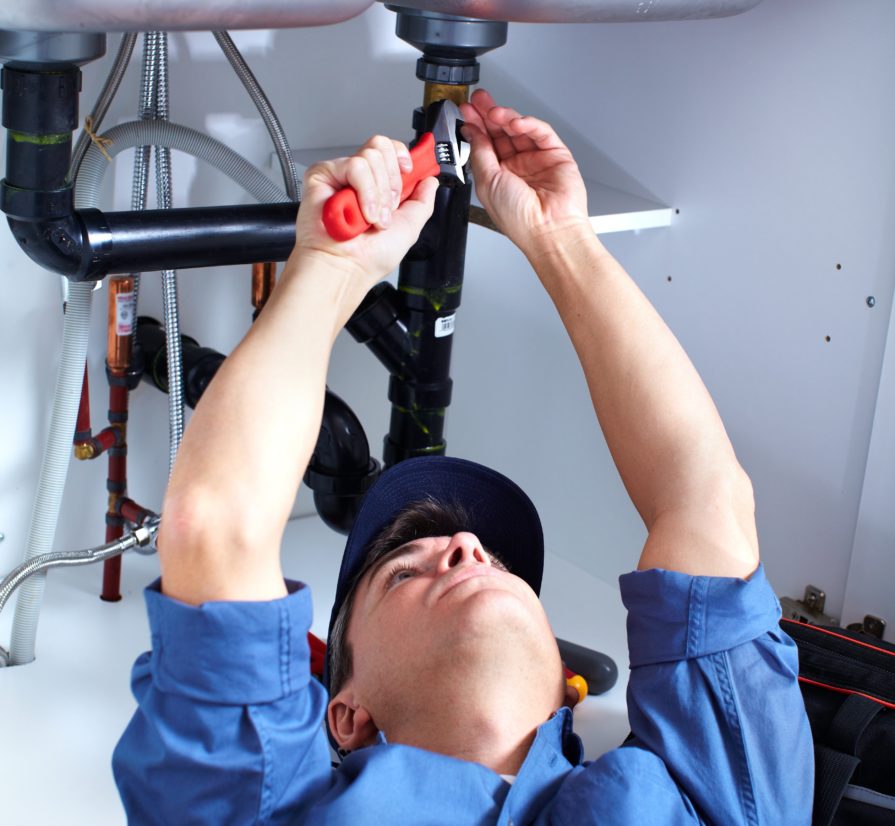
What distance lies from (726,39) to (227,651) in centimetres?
88

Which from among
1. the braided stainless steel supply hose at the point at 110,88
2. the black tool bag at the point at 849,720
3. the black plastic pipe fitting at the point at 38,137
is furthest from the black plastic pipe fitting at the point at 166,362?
the black tool bag at the point at 849,720

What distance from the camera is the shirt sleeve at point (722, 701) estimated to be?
799 mm

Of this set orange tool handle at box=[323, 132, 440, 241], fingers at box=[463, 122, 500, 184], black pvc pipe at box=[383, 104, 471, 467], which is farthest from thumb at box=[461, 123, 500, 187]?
orange tool handle at box=[323, 132, 440, 241]

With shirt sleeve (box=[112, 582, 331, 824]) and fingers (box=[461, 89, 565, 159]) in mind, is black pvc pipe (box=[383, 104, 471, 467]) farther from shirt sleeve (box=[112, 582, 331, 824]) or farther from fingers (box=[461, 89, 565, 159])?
shirt sleeve (box=[112, 582, 331, 824])

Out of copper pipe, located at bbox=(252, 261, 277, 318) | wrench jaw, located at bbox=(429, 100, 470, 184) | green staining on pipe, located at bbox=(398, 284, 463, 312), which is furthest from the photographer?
copper pipe, located at bbox=(252, 261, 277, 318)

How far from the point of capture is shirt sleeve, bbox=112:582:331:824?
2.19 feet

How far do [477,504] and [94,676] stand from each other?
0.52 m

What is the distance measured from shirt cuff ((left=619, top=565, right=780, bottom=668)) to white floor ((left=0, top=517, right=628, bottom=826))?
0.45 m

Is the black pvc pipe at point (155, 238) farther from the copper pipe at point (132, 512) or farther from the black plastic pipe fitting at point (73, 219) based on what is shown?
the copper pipe at point (132, 512)

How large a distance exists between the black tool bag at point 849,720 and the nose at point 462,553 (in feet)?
1.10

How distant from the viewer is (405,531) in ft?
3.26

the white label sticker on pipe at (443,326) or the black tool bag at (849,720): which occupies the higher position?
the white label sticker on pipe at (443,326)

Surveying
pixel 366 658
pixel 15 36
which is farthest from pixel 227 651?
pixel 15 36

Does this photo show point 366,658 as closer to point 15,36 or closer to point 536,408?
point 15,36
